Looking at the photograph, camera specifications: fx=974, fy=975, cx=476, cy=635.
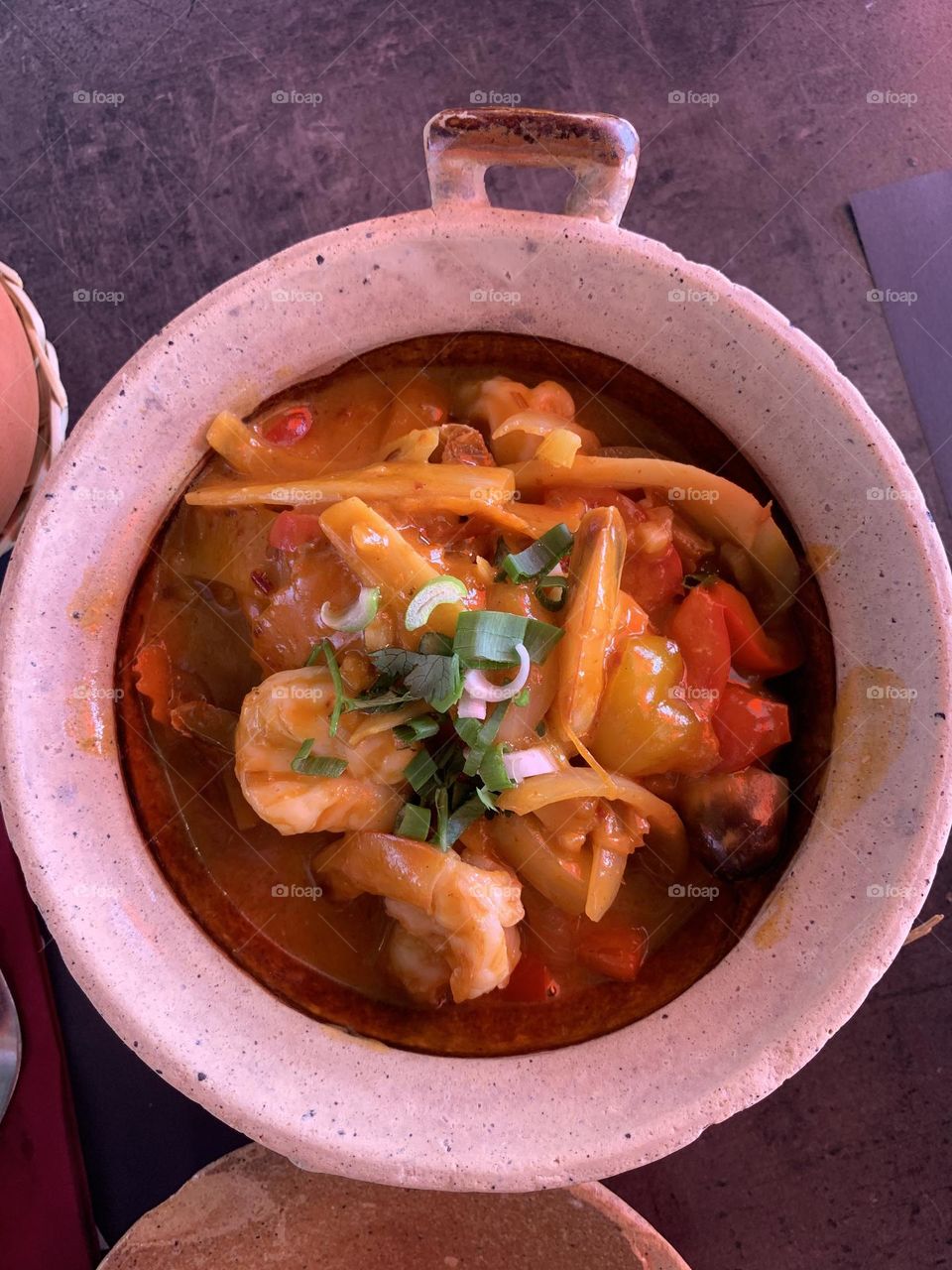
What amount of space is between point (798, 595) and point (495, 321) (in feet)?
2.79

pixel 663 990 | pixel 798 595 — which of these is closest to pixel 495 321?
pixel 798 595

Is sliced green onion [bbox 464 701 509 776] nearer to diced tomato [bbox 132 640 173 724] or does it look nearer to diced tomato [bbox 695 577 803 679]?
diced tomato [bbox 695 577 803 679]

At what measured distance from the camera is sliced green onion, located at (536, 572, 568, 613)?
74.2 inches

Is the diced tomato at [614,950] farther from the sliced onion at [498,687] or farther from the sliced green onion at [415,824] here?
the sliced onion at [498,687]

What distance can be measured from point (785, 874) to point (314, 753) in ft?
3.12

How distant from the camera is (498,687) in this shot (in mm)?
1805

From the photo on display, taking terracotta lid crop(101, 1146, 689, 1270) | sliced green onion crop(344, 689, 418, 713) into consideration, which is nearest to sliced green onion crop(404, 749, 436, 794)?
sliced green onion crop(344, 689, 418, 713)

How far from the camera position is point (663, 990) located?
193 centimetres

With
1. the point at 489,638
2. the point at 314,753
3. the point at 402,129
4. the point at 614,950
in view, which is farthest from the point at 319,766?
the point at 402,129

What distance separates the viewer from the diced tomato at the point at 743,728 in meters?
1.98

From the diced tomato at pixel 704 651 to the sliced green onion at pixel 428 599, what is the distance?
0.50m

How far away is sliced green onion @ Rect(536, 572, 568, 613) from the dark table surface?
1286mm

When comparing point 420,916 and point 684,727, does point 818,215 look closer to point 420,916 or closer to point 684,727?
point 684,727

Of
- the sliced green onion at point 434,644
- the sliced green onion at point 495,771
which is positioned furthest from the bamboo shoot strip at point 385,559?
→ the sliced green onion at point 495,771
